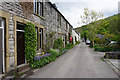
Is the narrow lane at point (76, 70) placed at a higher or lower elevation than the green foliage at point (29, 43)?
lower

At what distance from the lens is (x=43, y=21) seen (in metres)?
8.47

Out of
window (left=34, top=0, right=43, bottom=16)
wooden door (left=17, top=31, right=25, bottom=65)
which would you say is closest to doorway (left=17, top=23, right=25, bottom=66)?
wooden door (left=17, top=31, right=25, bottom=65)

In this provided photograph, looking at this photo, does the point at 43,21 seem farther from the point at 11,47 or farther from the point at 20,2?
the point at 11,47

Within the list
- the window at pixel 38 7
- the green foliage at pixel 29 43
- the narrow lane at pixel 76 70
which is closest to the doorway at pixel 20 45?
the green foliage at pixel 29 43

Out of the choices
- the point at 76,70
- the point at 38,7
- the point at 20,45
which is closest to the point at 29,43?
the point at 20,45

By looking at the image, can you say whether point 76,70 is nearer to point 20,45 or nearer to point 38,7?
point 20,45

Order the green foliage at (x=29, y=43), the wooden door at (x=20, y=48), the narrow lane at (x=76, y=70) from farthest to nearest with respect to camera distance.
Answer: the green foliage at (x=29, y=43) → the wooden door at (x=20, y=48) → the narrow lane at (x=76, y=70)

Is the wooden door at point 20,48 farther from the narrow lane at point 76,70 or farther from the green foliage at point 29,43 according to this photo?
the narrow lane at point 76,70

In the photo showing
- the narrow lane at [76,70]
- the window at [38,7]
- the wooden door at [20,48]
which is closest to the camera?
the narrow lane at [76,70]

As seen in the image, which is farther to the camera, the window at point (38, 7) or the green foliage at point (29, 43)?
the window at point (38, 7)

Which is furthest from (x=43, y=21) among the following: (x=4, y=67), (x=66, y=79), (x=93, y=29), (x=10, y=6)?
(x=93, y=29)

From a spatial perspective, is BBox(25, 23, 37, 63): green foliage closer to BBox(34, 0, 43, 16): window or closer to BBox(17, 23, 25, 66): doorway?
BBox(17, 23, 25, 66): doorway

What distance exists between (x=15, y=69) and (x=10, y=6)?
128 inches

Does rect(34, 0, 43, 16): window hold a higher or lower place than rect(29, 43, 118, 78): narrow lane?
higher
